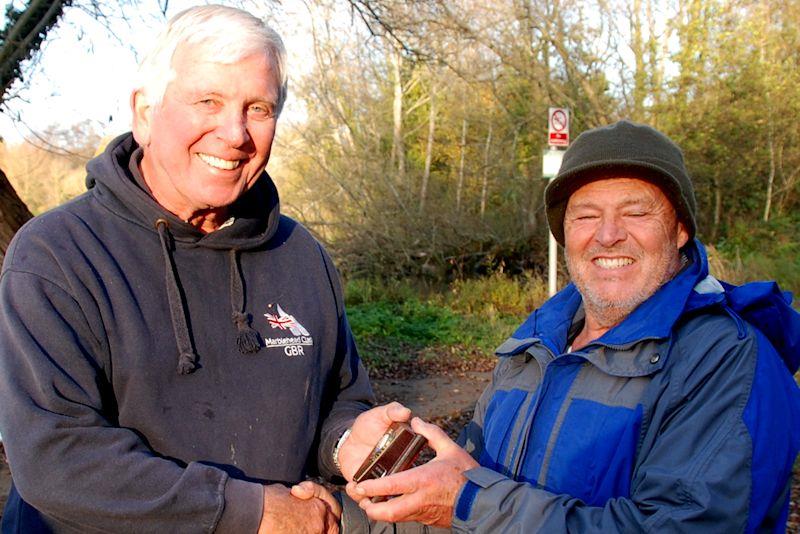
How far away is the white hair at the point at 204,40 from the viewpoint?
2039mm

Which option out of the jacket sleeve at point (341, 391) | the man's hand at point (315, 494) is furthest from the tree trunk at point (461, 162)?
the man's hand at point (315, 494)

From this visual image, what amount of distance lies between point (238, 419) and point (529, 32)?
45.1ft

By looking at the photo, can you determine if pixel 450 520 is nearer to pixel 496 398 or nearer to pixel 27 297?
pixel 496 398

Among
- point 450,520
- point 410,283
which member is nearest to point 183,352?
point 450,520

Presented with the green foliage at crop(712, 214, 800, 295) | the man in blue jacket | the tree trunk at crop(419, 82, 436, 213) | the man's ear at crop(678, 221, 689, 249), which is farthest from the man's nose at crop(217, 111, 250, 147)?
the tree trunk at crop(419, 82, 436, 213)

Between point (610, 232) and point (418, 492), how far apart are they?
3.48 ft

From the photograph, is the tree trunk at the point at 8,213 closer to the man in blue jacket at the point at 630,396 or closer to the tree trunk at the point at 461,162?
the man in blue jacket at the point at 630,396

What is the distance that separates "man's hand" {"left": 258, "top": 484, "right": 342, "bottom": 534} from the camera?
190 centimetres

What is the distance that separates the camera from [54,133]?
21.7 feet

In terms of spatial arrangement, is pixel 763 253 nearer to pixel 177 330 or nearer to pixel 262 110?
pixel 262 110

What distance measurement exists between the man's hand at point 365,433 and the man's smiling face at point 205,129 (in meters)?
0.82

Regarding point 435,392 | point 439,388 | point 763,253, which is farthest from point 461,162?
point 435,392

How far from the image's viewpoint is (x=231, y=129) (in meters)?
2.11

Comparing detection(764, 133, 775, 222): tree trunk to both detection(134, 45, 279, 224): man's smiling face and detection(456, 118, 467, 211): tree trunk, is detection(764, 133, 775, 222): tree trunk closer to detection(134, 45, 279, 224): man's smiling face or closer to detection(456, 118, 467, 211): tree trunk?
detection(456, 118, 467, 211): tree trunk
